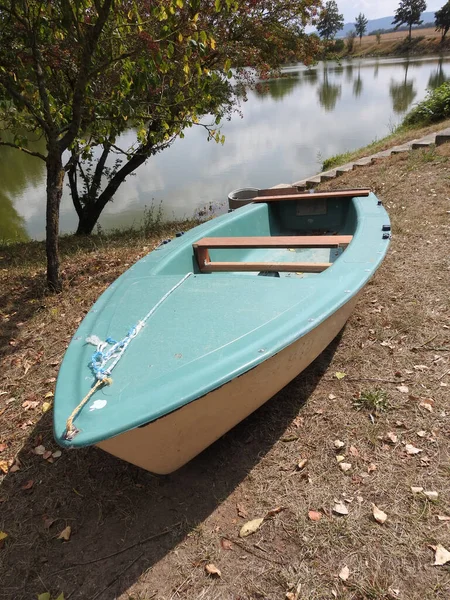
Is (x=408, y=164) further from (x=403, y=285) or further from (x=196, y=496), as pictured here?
(x=196, y=496)

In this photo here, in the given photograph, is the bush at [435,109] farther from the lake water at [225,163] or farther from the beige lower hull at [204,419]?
the beige lower hull at [204,419]

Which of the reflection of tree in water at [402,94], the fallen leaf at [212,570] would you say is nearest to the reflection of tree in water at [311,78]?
the reflection of tree in water at [402,94]

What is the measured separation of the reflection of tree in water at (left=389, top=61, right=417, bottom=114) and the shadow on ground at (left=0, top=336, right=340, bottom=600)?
772 inches

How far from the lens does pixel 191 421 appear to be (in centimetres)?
197

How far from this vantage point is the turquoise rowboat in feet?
5.88

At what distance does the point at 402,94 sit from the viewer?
74.4 ft

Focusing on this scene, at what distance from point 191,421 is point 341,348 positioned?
184 cm

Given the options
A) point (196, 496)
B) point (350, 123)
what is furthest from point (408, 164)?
point (350, 123)

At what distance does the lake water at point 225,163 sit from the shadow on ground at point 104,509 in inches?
310

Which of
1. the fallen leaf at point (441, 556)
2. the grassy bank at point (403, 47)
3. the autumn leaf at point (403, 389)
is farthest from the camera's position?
the grassy bank at point (403, 47)

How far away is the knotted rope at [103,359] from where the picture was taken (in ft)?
5.66

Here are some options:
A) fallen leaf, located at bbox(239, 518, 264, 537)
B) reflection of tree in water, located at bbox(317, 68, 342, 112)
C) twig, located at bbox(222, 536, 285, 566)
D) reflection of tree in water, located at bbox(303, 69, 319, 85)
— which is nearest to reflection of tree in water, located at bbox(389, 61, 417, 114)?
reflection of tree in water, located at bbox(317, 68, 342, 112)

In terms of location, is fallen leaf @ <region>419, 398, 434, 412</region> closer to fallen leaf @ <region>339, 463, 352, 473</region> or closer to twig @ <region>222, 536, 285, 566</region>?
fallen leaf @ <region>339, 463, 352, 473</region>

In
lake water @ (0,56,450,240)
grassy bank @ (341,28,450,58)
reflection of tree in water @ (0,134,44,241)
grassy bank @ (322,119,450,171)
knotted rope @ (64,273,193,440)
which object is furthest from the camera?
grassy bank @ (341,28,450,58)
